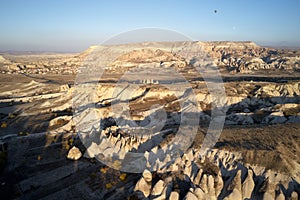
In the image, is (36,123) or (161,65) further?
(161,65)

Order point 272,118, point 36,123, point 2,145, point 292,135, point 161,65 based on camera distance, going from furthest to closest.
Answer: point 161,65, point 36,123, point 272,118, point 2,145, point 292,135

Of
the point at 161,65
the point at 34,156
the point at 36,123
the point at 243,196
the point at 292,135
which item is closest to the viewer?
the point at 243,196

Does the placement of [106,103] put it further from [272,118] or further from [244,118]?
[272,118]

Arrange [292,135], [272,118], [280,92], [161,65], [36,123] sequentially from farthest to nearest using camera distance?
[161,65] → [280,92] → [36,123] → [272,118] → [292,135]

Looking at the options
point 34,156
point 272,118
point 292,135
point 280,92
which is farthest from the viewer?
point 280,92

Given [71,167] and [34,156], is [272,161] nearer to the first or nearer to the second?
[71,167]

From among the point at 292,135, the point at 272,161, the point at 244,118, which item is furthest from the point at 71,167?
the point at 244,118

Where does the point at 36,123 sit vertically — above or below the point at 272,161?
below

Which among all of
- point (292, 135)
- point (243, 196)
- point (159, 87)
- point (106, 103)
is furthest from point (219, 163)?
point (159, 87)

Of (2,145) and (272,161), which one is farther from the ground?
(272,161)
